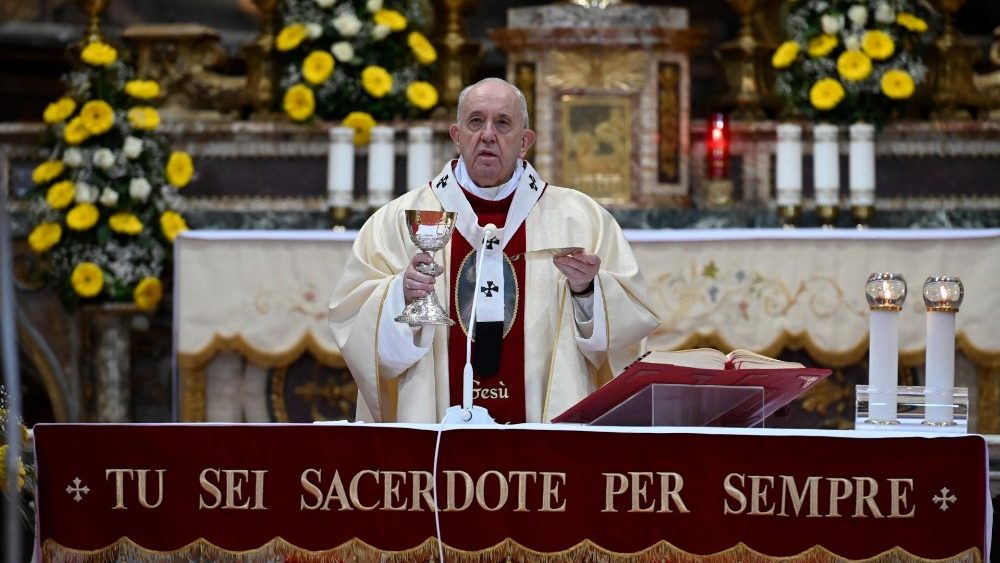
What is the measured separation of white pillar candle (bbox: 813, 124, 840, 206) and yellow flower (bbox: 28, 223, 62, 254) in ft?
10.4

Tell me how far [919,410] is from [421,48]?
4.18 meters

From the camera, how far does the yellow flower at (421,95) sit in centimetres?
769

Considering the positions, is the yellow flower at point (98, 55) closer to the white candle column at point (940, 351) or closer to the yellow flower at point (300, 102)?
the yellow flower at point (300, 102)

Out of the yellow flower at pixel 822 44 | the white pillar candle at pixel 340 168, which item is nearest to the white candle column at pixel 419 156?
the white pillar candle at pixel 340 168

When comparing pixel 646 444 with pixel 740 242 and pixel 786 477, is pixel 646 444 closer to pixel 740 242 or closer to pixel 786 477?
pixel 786 477

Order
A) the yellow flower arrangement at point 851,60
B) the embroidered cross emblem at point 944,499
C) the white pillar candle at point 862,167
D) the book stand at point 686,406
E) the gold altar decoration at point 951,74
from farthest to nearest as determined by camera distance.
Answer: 1. the gold altar decoration at point 951,74
2. the yellow flower arrangement at point 851,60
3. the white pillar candle at point 862,167
4. the book stand at point 686,406
5. the embroidered cross emblem at point 944,499

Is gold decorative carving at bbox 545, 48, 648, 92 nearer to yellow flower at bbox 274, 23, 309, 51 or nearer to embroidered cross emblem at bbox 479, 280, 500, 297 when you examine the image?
yellow flower at bbox 274, 23, 309, 51

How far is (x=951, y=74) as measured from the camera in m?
7.87

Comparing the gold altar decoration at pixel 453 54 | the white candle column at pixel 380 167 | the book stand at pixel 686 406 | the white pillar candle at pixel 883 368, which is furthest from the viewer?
the gold altar decoration at pixel 453 54

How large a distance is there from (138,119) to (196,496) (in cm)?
416

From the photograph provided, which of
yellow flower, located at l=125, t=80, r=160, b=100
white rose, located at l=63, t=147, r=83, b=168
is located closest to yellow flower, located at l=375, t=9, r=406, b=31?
yellow flower, located at l=125, t=80, r=160, b=100

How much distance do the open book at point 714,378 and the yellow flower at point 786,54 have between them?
3840 mm

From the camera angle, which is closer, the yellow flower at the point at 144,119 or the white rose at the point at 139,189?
the white rose at the point at 139,189

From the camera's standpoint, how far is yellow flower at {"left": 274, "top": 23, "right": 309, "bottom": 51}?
25.1ft
